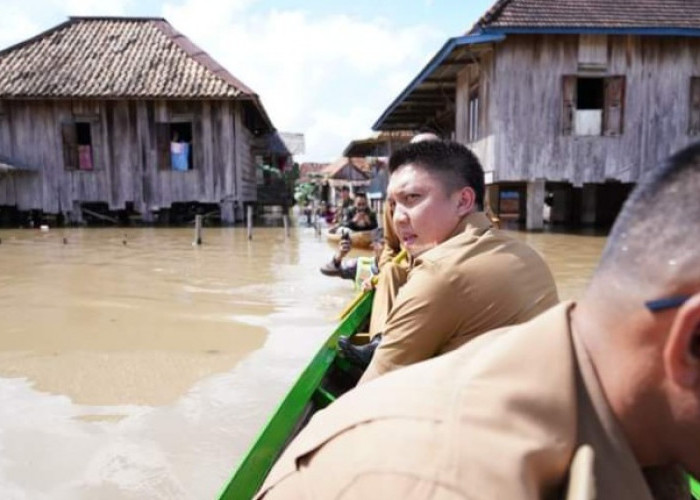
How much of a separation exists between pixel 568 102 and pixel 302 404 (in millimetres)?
12716

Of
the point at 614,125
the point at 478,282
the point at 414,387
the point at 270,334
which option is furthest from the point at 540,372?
the point at 614,125

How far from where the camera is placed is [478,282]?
1935mm

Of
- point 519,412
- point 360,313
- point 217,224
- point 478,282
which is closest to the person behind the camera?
point 519,412

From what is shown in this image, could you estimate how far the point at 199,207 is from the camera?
2081cm

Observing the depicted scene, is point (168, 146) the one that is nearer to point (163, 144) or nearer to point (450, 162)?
A: point (163, 144)

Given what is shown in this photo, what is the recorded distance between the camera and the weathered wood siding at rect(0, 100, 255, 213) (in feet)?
60.3

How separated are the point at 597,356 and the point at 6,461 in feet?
11.9

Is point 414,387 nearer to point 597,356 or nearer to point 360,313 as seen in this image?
point 597,356

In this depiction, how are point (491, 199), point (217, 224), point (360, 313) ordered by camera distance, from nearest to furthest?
point (360, 313) < point (491, 199) < point (217, 224)

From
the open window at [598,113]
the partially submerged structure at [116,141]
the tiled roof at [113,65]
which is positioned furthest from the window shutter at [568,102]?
the partially submerged structure at [116,141]

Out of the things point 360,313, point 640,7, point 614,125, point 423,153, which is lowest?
point 360,313

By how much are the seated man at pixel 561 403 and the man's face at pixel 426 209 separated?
5.64 feet

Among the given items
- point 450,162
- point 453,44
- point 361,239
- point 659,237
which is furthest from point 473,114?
point 659,237

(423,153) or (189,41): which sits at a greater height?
(189,41)
